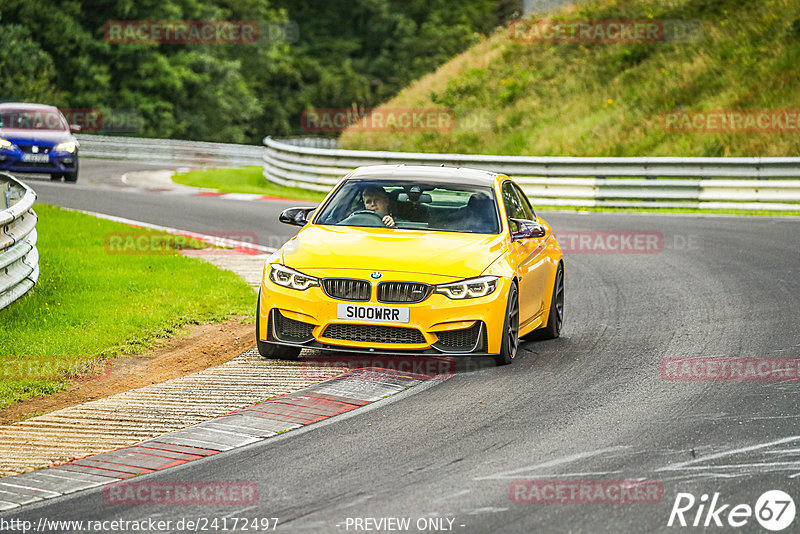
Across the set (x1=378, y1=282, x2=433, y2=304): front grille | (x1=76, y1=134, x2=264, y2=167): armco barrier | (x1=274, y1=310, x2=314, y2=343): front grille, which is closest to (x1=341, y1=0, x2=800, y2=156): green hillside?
(x1=76, y1=134, x2=264, y2=167): armco barrier

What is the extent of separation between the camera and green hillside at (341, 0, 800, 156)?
97.1 feet

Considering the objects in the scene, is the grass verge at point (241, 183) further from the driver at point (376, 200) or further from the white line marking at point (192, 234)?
the driver at point (376, 200)

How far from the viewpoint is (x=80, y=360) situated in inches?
366

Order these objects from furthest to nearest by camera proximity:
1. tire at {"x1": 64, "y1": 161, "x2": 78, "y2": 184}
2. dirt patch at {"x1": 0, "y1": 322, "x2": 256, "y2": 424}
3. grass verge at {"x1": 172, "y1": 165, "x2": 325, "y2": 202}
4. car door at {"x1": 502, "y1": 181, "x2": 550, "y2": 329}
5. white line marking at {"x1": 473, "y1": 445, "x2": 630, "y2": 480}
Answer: tire at {"x1": 64, "y1": 161, "x2": 78, "y2": 184}
grass verge at {"x1": 172, "y1": 165, "x2": 325, "y2": 202}
car door at {"x1": 502, "y1": 181, "x2": 550, "y2": 329}
dirt patch at {"x1": 0, "y1": 322, "x2": 256, "y2": 424}
white line marking at {"x1": 473, "y1": 445, "x2": 630, "y2": 480}

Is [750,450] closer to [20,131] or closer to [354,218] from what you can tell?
[354,218]

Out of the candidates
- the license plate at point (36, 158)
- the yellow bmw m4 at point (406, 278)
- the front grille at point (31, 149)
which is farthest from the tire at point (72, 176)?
the yellow bmw m4 at point (406, 278)

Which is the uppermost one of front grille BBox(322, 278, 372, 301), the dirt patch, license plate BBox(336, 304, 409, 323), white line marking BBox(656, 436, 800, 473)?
front grille BBox(322, 278, 372, 301)

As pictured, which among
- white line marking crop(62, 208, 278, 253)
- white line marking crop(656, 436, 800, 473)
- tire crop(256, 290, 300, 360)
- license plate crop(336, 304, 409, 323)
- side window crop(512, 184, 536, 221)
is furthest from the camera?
white line marking crop(62, 208, 278, 253)

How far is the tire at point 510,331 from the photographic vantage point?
29.9ft

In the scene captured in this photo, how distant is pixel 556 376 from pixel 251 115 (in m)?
54.1

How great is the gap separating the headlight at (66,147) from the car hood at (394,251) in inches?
737

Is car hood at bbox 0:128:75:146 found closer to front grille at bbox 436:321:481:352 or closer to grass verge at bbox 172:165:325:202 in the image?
grass verge at bbox 172:165:325:202

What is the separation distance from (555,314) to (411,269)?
2.22 metres

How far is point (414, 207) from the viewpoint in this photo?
399 inches
